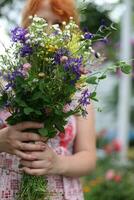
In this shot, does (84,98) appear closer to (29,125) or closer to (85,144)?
(29,125)

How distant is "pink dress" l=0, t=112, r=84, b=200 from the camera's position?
7.81ft

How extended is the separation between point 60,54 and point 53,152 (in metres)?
0.41

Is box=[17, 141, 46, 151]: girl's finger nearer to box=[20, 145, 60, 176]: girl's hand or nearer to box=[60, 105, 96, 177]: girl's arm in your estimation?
box=[20, 145, 60, 176]: girl's hand

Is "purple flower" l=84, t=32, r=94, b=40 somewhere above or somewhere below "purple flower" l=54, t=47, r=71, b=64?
above

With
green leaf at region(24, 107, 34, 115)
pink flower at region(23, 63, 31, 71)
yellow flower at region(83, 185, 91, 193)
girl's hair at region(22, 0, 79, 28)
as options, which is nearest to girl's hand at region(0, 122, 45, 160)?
green leaf at region(24, 107, 34, 115)

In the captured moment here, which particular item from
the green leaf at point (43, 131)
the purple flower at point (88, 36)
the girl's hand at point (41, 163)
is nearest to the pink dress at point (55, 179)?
the girl's hand at point (41, 163)

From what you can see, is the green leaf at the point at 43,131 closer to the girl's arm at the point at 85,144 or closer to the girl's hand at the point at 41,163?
the girl's hand at the point at 41,163

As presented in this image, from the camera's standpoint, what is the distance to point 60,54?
82.7 inches

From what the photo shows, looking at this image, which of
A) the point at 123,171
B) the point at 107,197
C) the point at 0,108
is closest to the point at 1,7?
the point at 0,108

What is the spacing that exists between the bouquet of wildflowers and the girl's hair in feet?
1.08

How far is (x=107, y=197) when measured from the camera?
5508mm

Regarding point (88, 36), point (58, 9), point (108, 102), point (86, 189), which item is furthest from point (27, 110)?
point (108, 102)

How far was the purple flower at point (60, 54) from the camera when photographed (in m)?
2.10

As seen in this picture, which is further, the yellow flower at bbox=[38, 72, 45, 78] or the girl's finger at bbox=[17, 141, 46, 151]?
the girl's finger at bbox=[17, 141, 46, 151]
